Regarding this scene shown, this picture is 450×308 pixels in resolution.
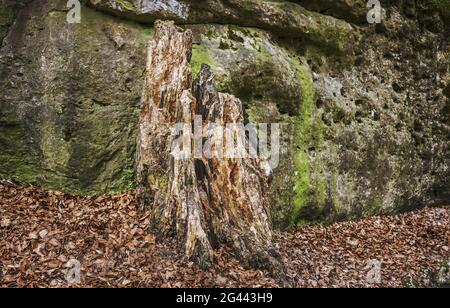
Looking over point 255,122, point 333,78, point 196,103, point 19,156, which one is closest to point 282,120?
point 255,122

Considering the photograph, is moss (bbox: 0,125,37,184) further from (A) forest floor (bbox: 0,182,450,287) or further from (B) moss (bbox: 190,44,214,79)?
(B) moss (bbox: 190,44,214,79)

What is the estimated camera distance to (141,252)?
19.2 ft

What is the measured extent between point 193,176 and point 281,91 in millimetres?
3517

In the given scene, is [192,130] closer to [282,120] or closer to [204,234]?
[204,234]

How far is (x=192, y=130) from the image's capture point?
6383 mm

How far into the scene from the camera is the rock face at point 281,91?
7.70 metres

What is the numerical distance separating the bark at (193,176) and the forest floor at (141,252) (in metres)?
0.26

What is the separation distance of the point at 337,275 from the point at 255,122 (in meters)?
3.21

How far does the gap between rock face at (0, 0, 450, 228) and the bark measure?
75 cm

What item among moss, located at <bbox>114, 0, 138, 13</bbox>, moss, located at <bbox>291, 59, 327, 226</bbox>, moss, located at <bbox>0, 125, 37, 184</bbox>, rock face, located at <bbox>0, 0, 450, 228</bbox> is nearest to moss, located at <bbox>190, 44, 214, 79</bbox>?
rock face, located at <bbox>0, 0, 450, 228</bbox>

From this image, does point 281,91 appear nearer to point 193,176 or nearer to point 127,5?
point 127,5

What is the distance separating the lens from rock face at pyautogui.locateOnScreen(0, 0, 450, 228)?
770cm

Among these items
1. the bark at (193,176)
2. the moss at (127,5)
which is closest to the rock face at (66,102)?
the moss at (127,5)

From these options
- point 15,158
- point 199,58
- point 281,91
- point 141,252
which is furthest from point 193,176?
point 15,158
